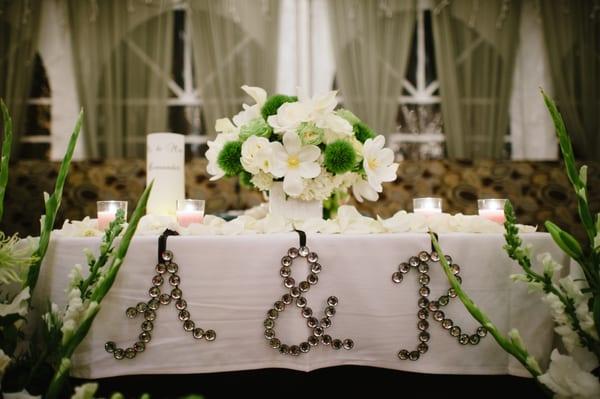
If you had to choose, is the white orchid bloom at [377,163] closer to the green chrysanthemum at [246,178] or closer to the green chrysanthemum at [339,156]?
the green chrysanthemum at [339,156]

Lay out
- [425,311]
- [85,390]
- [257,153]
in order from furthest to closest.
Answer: [257,153]
[425,311]
[85,390]

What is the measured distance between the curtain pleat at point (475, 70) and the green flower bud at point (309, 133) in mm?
2447

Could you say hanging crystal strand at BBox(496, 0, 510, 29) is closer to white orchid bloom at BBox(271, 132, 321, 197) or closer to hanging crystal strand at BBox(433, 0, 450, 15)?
hanging crystal strand at BBox(433, 0, 450, 15)

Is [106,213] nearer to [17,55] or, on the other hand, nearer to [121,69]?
[121,69]

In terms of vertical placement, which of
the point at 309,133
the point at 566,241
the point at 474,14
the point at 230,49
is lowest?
the point at 566,241

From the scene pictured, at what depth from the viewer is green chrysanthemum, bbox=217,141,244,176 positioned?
1.01m

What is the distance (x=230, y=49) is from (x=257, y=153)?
7.96 ft

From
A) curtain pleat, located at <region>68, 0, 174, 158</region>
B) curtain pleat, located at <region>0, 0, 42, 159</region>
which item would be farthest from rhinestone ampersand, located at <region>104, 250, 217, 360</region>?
curtain pleat, located at <region>0, 0, 42, 159</region>

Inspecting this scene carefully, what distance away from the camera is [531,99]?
128 inches

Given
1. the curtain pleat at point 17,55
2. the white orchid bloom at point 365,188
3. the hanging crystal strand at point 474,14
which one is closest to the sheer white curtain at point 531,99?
the hanging crystal strand at point 474,14

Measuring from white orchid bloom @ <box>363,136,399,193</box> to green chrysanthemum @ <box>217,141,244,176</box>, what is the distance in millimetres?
304

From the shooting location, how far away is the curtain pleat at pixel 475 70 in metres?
3.12

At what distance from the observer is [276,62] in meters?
3.09

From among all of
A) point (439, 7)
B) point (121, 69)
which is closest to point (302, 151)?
point (121, 69)
